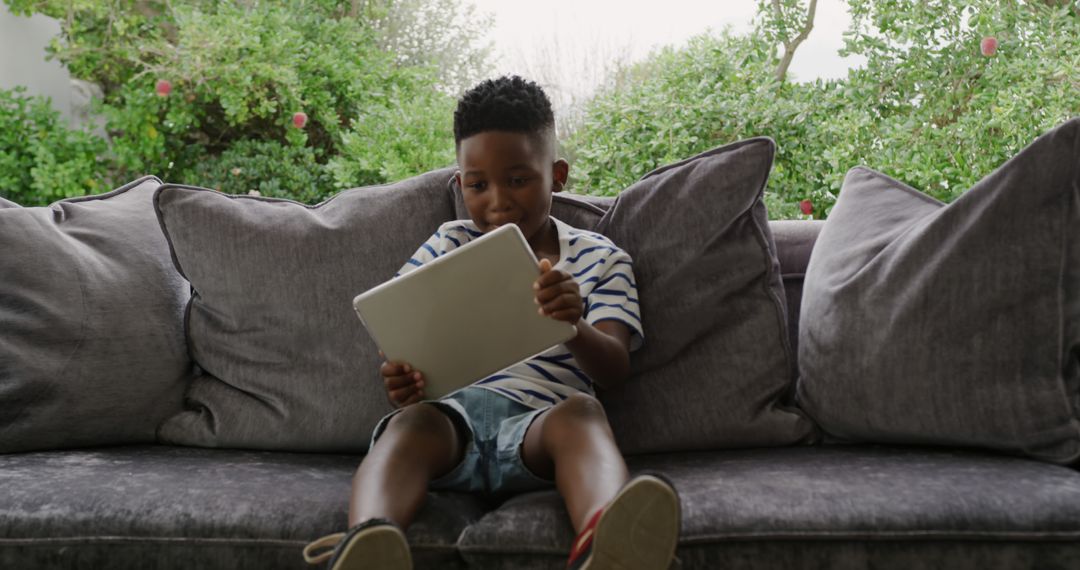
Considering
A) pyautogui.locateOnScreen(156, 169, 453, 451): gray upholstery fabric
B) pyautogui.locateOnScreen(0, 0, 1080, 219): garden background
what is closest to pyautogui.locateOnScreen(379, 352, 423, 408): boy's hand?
pyautogui.locateOnScreen(156, 169, 453, 451): gray upholstery fabric

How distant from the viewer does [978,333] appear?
1354 millimetres

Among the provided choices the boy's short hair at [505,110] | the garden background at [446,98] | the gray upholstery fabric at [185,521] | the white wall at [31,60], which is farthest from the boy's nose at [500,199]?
the white wall at [31,60]

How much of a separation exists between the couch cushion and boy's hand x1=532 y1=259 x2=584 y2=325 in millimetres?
268

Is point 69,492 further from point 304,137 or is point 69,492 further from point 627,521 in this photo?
point 304,137

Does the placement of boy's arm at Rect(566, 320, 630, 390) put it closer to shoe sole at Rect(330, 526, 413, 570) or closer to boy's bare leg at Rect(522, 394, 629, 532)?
boy's bare leg at Rect(522, 394, 629, 532)

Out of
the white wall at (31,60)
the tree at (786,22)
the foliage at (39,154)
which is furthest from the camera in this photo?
the white wall at (31,60)

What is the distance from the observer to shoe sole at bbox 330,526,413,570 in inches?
38.8

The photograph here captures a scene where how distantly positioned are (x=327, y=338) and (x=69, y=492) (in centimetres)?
51

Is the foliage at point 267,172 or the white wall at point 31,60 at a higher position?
the white wall at point 31,60

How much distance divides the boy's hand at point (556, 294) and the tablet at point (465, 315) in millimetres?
16

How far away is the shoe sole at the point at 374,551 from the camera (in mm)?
984

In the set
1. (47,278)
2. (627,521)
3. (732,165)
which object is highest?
(732,165)

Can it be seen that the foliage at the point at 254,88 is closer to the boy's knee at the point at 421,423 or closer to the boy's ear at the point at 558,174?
the boy's ear at the point at 558,174

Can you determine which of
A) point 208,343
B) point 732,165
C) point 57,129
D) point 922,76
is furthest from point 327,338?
point 57,129
